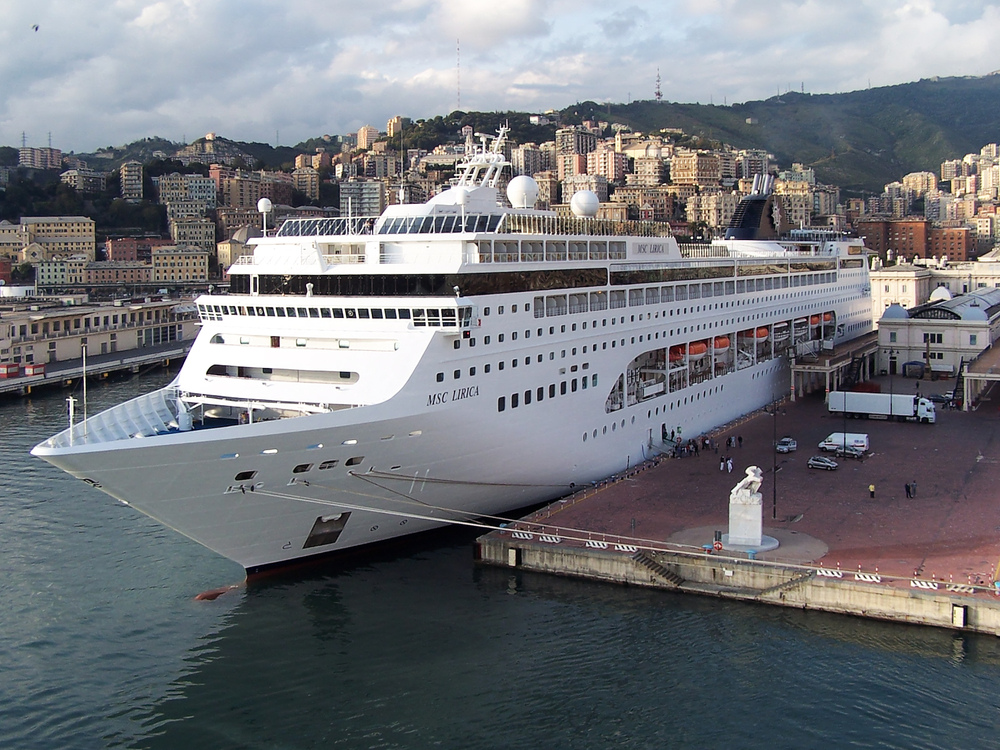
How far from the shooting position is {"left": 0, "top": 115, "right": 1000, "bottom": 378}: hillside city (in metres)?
85.2

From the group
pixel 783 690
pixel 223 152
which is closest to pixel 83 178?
pixel 223 152

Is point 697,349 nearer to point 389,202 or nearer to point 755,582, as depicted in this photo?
point 755,582

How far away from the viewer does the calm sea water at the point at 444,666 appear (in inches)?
528

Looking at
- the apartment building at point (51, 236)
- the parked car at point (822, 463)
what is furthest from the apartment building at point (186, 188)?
the parked car at point (822, 463)

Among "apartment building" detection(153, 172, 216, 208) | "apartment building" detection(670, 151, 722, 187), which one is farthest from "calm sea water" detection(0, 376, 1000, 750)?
"apartment building" detection(670, 151, 722, 187)

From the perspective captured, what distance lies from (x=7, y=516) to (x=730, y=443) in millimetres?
18417

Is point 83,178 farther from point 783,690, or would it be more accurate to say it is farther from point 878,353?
point 783,690

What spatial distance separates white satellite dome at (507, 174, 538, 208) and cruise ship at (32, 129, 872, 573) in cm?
7

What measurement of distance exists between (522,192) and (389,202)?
97.2 metres

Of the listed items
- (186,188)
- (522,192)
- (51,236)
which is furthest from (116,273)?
(522,192)

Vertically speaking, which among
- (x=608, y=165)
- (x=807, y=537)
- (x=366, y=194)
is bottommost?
(x=807, y=537)

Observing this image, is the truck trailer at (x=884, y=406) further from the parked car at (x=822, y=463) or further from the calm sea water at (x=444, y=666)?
the calm sea water at (x=444, y=666)

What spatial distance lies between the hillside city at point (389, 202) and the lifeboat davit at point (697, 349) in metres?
16.2

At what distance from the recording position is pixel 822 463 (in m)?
24.1
